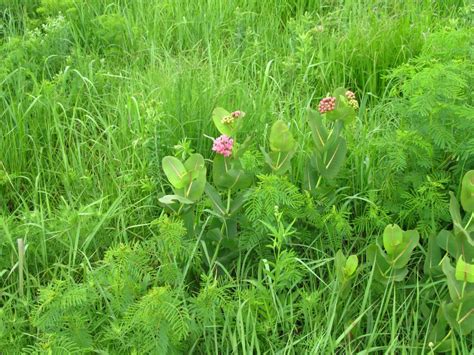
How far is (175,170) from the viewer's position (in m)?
2.18

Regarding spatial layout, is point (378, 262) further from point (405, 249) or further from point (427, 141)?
point (427, 141)

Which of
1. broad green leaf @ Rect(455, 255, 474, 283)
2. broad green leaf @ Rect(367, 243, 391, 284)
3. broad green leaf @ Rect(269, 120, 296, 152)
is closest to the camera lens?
broad green leaf @ Rect(455, 255, 474, 283)

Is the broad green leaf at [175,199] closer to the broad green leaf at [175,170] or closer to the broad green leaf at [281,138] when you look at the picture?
the broad green leaf at [175,170]

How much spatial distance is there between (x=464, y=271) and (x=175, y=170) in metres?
0.94

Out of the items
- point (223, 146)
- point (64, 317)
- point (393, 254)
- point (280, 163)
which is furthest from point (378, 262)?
point (64, 317)

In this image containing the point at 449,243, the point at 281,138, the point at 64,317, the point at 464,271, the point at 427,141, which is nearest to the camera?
the point at 464,271

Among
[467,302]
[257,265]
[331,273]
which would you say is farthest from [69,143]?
[467,302]

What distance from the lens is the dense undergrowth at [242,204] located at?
202 cm

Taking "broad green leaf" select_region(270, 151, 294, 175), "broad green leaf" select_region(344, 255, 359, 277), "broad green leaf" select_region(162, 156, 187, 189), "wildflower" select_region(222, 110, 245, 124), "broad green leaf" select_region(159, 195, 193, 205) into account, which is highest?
"wildflower" select_region(222, 110, 245, 124)

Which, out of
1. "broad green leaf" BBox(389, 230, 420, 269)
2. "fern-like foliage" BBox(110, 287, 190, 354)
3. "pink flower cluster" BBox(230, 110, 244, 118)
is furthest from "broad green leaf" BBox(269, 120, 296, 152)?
"fern-like foliage" BBox(110, 287, 190, 354)

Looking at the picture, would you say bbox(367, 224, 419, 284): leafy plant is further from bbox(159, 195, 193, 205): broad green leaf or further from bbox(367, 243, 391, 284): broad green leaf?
bbox(159, 195, 193, 205): broad green leaf

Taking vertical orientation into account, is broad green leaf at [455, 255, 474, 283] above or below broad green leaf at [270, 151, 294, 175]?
below

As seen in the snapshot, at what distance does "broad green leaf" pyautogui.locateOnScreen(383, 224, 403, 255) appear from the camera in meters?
1.98

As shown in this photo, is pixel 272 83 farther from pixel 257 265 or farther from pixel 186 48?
pixel 257 265
